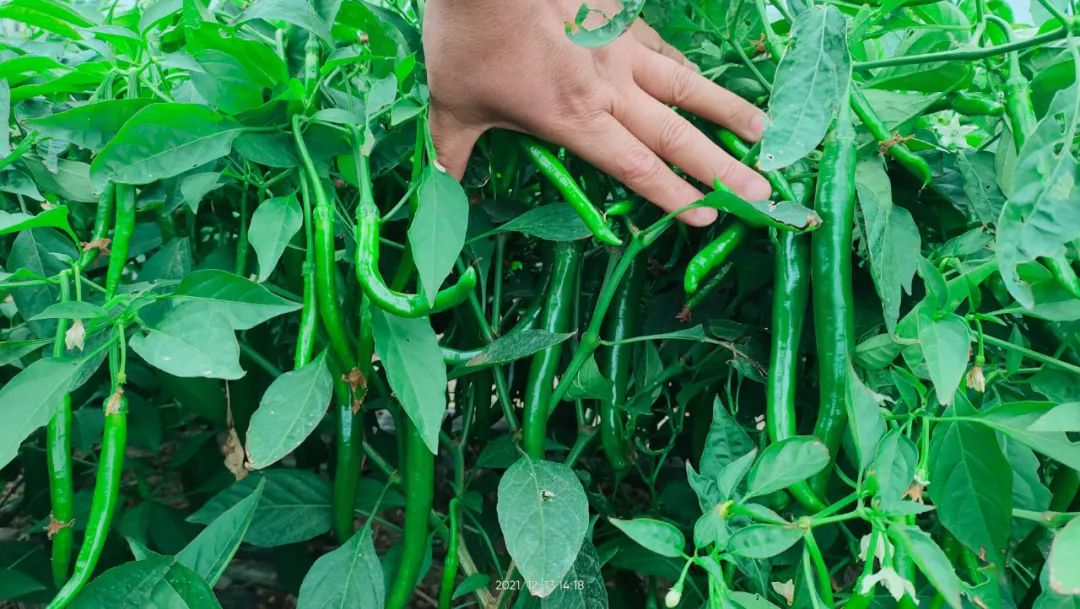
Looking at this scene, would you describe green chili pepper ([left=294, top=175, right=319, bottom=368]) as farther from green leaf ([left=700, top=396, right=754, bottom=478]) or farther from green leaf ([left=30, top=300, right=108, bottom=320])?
green leaf ([left=700, top=396, right=754, bottom=478])

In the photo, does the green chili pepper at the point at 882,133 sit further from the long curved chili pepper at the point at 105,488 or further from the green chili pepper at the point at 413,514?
the long curved chili pepper at the point at 105,488

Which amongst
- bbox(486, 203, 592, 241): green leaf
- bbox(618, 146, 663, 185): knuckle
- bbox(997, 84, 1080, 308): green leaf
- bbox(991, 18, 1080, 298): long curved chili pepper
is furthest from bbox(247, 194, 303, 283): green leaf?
bbox(991, 18, 1080, 298): long curved chili pepper

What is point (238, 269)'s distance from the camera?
863 millimetres

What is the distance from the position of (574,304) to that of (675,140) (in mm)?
223

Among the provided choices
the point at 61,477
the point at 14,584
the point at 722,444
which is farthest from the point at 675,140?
the point at 14,584

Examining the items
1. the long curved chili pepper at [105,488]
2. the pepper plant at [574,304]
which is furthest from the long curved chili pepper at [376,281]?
the long curved chili pepper at [105,488]

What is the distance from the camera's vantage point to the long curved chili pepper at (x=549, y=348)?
847 mm

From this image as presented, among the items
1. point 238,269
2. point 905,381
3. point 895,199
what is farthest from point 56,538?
point 895,199

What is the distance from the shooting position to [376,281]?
2.17 ft

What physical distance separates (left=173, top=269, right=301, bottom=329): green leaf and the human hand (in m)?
0.26

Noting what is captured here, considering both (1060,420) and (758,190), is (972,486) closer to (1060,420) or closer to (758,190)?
(1060,420)

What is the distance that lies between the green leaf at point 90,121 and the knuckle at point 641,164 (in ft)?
1.56

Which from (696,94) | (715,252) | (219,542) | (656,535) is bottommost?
(219,542)

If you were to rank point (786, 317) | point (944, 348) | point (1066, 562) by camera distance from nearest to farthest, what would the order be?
point (1066, 562) → point (944, 348) → point (786, 317)
